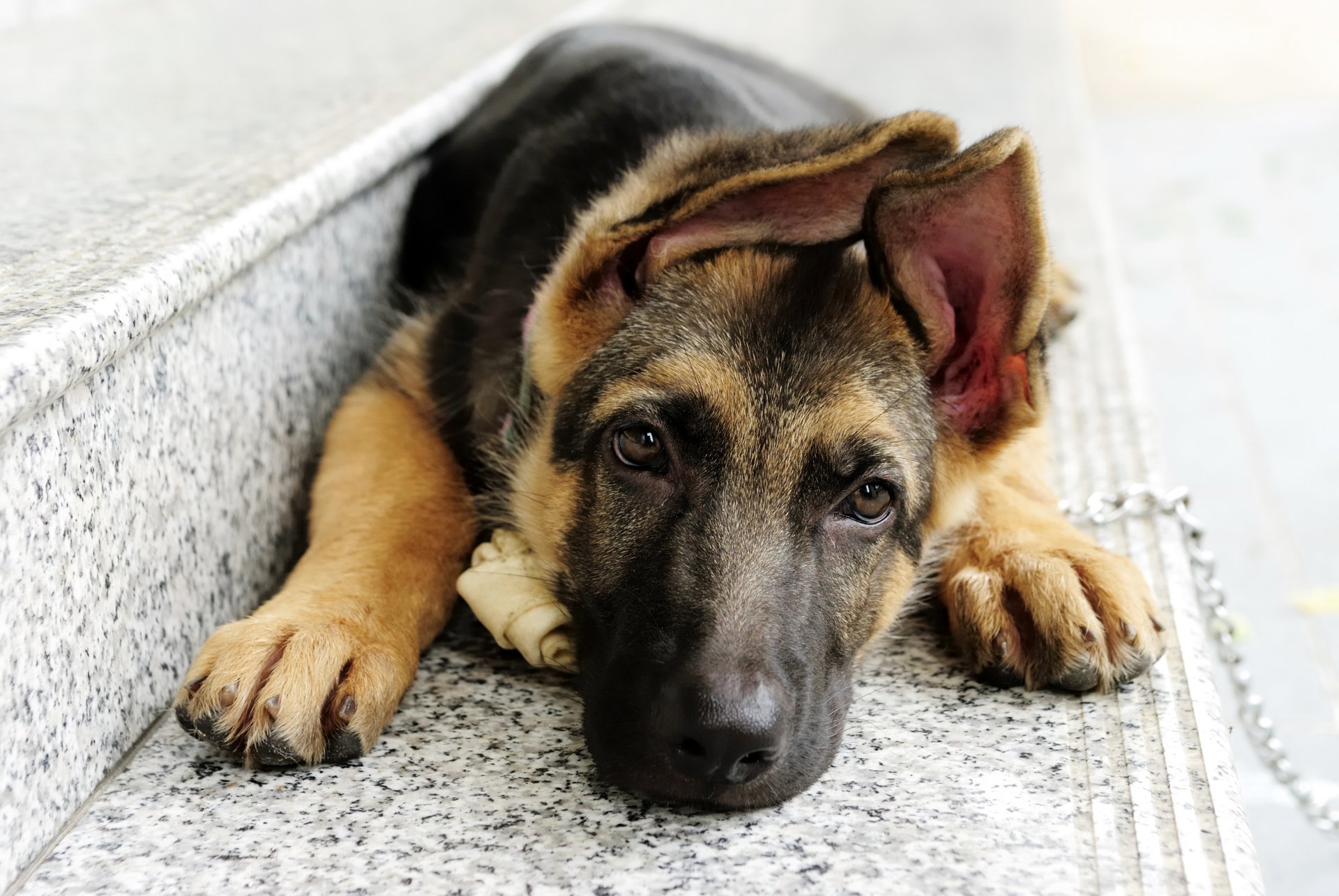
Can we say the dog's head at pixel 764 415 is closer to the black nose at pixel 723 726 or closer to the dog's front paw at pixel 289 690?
the black nose at pixel 723 726

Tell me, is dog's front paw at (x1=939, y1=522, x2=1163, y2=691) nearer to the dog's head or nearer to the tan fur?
the tan fur

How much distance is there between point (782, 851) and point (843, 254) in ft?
4.63

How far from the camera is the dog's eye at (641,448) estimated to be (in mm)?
2738

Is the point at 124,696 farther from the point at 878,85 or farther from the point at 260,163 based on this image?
the point at 878,85

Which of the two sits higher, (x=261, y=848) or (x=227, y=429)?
(x=227, y=429)

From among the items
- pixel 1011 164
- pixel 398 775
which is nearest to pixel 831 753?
pixel 398 775

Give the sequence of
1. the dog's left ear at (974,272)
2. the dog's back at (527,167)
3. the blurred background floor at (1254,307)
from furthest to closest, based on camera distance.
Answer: the blurred background floor at (1254,307), the dog's back at (527,167), the dog's left ear at (974,272)

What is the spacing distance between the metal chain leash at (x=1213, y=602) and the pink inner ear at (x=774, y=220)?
4.02 ft

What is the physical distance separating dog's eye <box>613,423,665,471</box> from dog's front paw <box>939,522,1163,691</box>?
0.84 m

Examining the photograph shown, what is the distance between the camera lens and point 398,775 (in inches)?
99.5

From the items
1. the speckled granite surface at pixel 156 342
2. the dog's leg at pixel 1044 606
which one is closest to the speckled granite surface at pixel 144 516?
the speckled granite surface at pixel 156 342

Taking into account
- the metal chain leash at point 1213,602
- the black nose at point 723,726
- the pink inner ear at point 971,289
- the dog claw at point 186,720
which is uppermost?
the pink inner ear at point 971,289

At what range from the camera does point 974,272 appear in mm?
2885

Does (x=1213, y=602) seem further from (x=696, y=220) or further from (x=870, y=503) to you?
(x=696, y=220)
